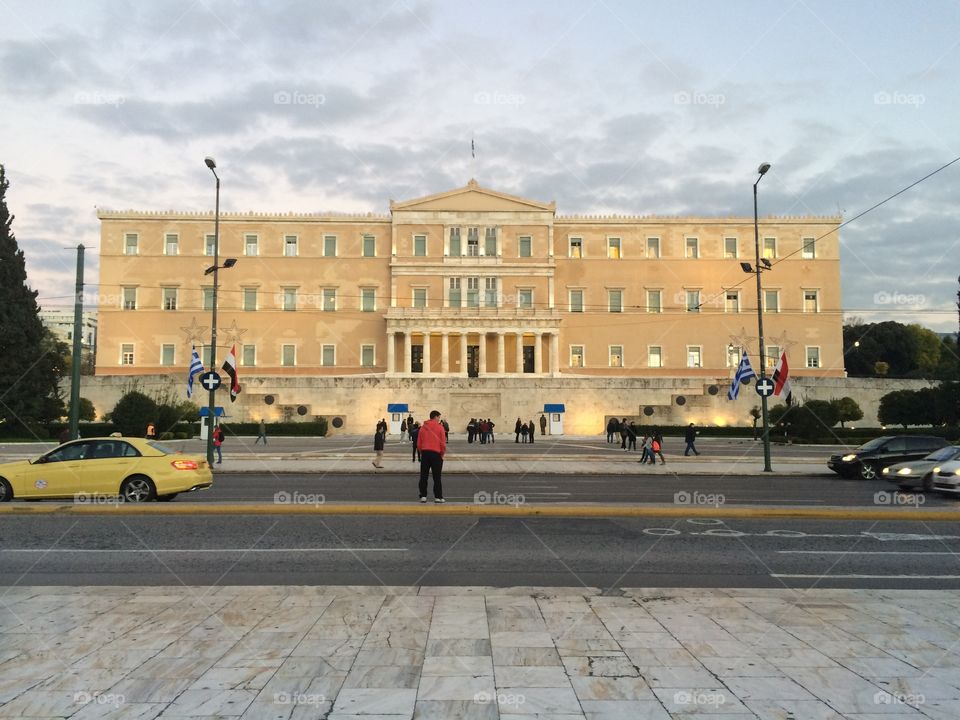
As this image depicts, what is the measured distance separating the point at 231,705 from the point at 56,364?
1915 inches

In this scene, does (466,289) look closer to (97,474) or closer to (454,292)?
(454,292)

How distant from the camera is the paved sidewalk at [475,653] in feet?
14.1

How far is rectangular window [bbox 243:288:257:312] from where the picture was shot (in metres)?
68.0

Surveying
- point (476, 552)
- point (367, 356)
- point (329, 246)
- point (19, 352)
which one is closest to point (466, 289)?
point (367, 356)

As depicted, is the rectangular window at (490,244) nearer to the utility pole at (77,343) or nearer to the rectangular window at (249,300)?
the rectangular window at (249,300)

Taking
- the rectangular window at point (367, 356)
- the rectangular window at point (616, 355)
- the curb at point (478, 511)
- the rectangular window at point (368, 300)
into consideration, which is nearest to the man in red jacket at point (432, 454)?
the curb at point (478, 511)

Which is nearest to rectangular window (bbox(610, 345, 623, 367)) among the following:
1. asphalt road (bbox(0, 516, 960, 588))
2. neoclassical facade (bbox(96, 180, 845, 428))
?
neoclassical facade (bbox(96, 180, 845, 428))

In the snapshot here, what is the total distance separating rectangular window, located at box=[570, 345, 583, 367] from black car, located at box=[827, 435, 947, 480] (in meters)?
46.0

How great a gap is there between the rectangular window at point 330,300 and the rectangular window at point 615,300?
1060 inches

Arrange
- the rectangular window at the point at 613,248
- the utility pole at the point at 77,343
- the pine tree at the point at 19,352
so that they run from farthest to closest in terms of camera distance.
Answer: the rectangular window at the point at 613,248 → the pine tree at the point at 19,352 → the utility pole at the point at 77,343

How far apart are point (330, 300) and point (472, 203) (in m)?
16.8

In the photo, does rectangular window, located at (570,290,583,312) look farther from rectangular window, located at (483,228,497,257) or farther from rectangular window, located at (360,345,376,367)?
rectangular window, located at (360,345,376,367)

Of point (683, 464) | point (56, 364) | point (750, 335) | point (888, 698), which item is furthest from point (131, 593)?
point (750, 335)

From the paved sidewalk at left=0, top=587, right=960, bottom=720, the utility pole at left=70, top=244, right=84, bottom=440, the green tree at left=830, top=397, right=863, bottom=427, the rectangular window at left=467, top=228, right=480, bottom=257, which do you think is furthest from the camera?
the rectangular window at left=467, top=228, right=480, bottom=257
